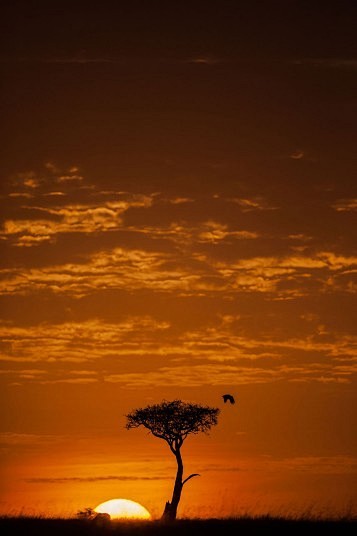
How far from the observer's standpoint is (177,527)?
4278cm

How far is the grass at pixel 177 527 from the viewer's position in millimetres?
40000

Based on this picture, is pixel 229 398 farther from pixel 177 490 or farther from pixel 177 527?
pixel 177 527

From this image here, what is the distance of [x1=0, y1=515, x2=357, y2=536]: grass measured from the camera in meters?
40.0

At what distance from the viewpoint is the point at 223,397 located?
64188 millimetres

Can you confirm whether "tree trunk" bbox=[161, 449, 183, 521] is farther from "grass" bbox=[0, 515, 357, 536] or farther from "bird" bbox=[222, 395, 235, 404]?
"grass" bbox=[0, 515, 357, 536]

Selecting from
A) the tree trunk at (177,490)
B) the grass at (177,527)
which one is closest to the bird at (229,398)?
the tree trunk at (177,490)

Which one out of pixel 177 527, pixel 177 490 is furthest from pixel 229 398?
pixel 177 527

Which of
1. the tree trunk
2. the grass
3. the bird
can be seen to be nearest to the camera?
the grass

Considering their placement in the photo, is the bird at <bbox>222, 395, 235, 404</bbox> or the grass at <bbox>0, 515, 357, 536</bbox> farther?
the bird at <bbox>222, 395, 235, 404</bbox>

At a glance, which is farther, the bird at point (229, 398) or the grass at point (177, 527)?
the bird at point (229, 398)

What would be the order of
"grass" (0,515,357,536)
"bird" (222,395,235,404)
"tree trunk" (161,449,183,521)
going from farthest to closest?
"bird" (222,395,235,404), "tree trunk" (161,449,183,521), "grass" (0,515,357,536)

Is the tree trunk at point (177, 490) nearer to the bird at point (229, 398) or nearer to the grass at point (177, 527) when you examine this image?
the bird at point (229, 398)

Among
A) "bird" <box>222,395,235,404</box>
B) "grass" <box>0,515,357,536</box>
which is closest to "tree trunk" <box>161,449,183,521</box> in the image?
"bird" <box>222,395,235,404</box>

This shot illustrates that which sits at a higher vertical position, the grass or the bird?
the bird
